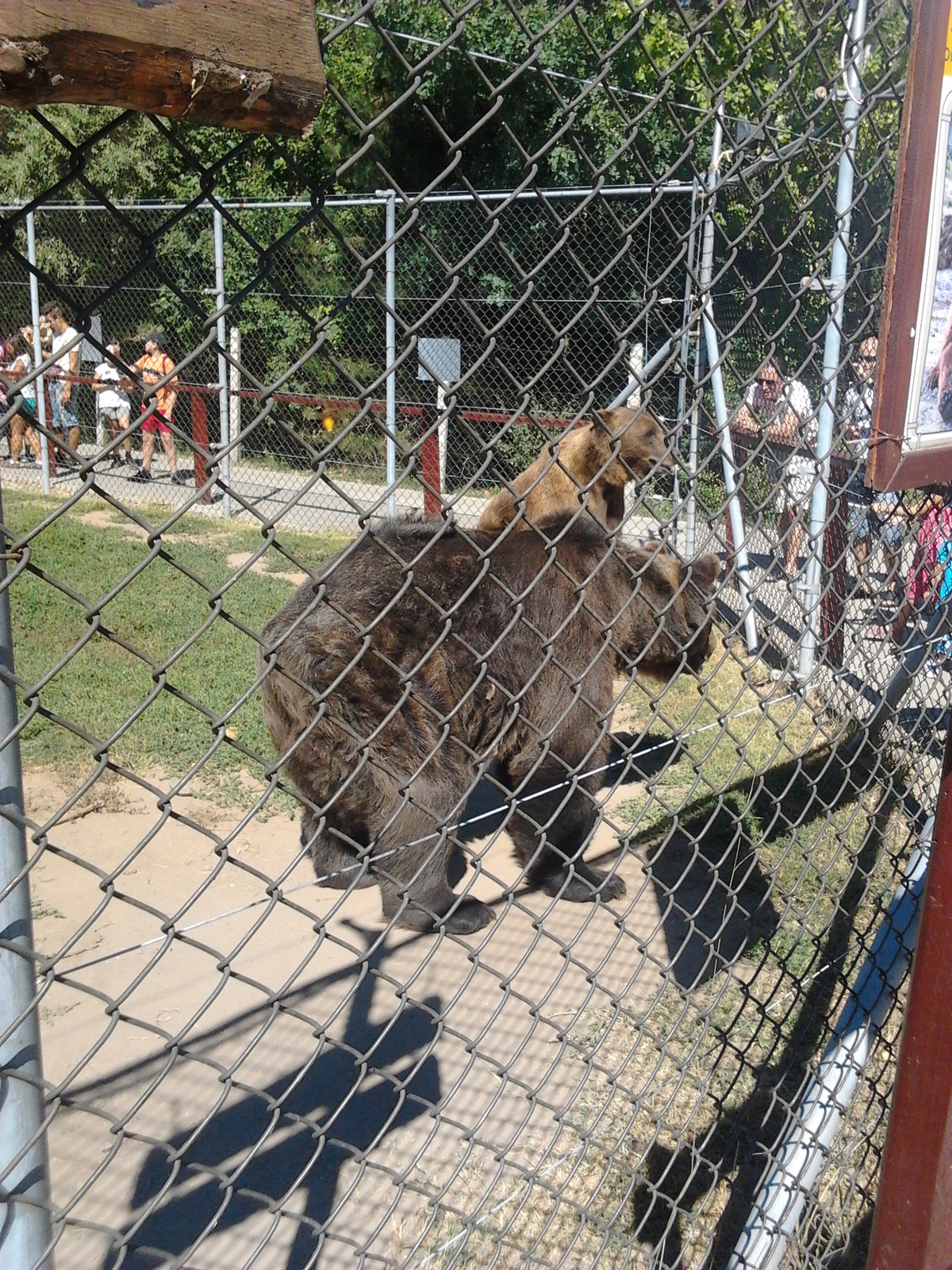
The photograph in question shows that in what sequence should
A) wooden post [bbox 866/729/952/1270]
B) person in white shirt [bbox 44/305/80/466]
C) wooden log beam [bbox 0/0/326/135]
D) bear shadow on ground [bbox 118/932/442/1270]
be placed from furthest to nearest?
person in white shirt [bbox 44/305/80/466]
bear shadow on ground [bbox 118/932/442/1270]
wooden post [bbox 866/729/952/1270]
wooden log beam [bbox 0/0/326/135]

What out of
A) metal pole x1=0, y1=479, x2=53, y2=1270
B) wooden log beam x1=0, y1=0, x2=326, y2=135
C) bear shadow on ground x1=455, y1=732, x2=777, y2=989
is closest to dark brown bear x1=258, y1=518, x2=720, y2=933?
bear shadow on ground x1=455, y1=732, x2=777, y2=989

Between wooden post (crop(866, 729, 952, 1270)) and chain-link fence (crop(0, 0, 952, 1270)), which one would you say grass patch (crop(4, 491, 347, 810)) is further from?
wooden post (crop(866, 729, 952, 1270))

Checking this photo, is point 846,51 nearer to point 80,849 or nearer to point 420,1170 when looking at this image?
point 420,1170

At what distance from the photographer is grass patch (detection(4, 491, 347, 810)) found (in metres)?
6.70

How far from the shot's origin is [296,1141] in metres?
3.62

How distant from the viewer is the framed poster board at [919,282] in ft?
6.56

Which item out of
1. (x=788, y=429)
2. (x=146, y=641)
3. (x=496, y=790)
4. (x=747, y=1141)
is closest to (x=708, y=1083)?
(x=747, y=1141)

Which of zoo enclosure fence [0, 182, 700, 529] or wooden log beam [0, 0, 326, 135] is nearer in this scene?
wooden log beam [0, 0, 326, 135]

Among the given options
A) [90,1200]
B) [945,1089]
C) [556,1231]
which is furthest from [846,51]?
[90,1200]

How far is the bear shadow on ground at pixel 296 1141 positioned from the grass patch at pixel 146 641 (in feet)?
4.78

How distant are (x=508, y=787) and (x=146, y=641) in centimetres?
412

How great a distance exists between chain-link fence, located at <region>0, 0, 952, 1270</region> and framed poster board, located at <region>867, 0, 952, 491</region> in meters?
0.26

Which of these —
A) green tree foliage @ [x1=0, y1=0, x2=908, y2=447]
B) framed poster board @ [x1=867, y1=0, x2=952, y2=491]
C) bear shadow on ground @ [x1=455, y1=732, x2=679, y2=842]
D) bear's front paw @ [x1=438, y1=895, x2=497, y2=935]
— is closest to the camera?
framed poster board @ [x1=867, y1=0, x2=952, y2=491]

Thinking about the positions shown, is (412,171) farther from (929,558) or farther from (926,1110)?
(926,1110)
